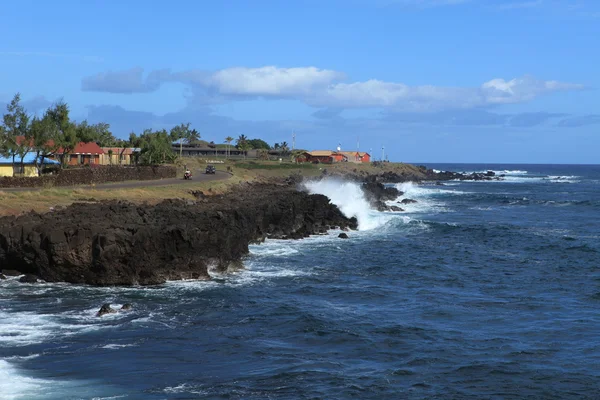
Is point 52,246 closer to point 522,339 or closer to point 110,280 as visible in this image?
point 110,280

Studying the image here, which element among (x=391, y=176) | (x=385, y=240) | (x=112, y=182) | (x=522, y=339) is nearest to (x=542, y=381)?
(x=522, y=339)

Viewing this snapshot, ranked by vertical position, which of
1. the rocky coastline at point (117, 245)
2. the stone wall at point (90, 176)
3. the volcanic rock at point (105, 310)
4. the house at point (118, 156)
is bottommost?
the volcanic rock at point (105, 310)

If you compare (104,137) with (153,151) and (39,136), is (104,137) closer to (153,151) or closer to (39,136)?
(153,151)

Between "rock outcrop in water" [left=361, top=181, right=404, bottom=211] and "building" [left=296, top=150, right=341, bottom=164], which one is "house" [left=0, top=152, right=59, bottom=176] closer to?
"rock outcrop in water" [left=361, top=181, right=404, bottom=211]

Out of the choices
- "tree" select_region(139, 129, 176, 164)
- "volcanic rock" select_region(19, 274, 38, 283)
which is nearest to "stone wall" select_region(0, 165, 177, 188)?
"tree" select_region(139, 129, 176, 164)

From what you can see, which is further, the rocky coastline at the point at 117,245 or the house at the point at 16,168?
the house at the point at 16,168

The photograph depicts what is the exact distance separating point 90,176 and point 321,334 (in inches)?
1535

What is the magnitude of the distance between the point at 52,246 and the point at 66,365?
10159 mm

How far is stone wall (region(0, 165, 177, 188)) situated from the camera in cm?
4838

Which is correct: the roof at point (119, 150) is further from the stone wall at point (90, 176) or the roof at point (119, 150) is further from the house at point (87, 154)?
the stone wall at point (90, 176)

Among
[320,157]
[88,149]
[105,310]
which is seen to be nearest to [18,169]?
[88,149]

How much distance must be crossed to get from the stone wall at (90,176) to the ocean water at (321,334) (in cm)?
2063

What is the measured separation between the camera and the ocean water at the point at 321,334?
17.0 meters

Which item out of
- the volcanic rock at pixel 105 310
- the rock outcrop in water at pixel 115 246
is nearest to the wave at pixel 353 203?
the rock outcrop in water at pixel 115 246
